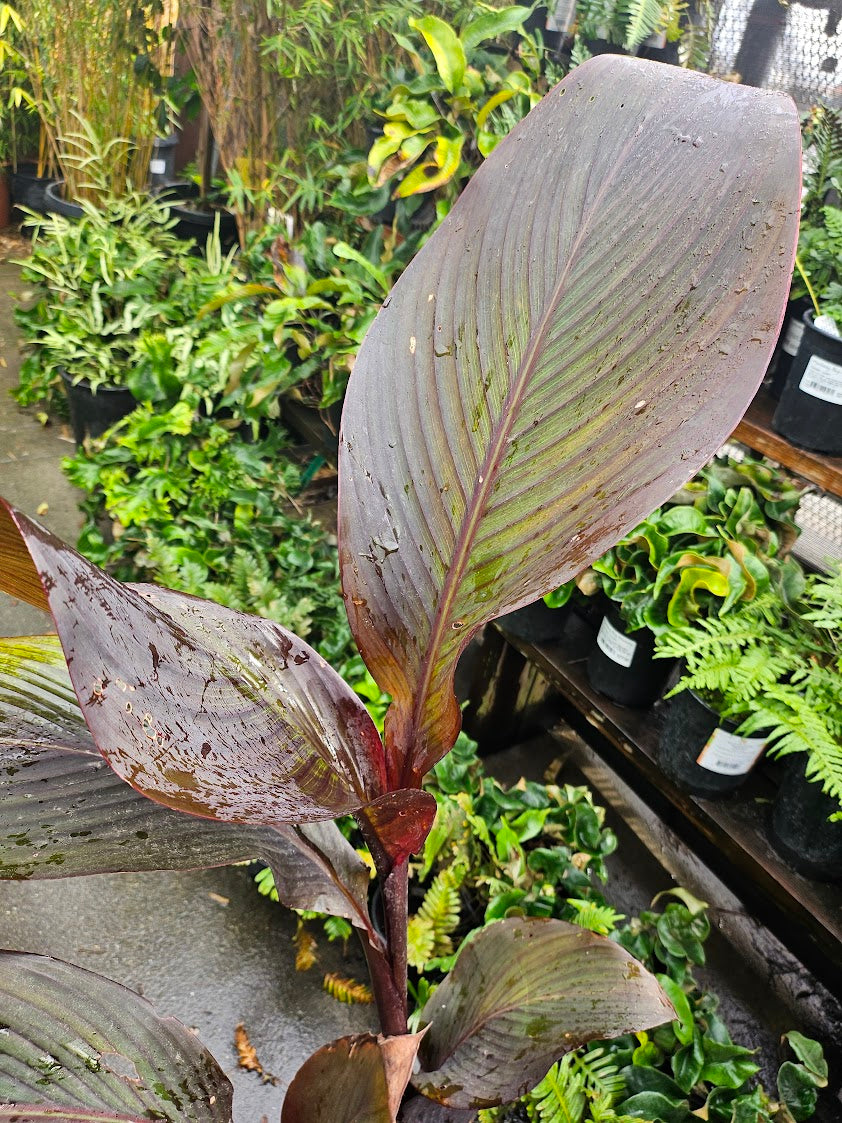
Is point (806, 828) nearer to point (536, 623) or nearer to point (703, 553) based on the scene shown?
point (703, 553)

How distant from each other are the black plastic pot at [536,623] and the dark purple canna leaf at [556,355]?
835 mm

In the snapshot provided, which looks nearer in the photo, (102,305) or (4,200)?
(102,305)

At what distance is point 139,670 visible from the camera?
0.42 m

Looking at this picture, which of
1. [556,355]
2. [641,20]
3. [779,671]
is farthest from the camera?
[641,20]

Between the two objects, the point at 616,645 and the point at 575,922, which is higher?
the point at 616,645

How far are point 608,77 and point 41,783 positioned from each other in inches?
25.4

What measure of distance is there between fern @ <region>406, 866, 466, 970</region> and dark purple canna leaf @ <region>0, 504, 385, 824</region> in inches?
25.6

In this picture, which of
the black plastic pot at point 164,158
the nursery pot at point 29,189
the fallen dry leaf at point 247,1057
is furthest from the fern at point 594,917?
the nursery pot at point 29,189

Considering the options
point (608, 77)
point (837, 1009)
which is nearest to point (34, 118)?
point (608, 77)

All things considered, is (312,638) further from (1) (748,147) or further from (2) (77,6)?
(2) (77,6)

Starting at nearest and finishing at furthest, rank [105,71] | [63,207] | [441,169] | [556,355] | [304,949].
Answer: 1. [556,355]
2. [304,949]
3. [441,169]
4. [105,71]
5. [63,207]

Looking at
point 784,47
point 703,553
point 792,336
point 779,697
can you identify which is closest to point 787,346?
point 792,336

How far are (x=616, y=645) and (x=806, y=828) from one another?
0.37m

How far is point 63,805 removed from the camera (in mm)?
609
